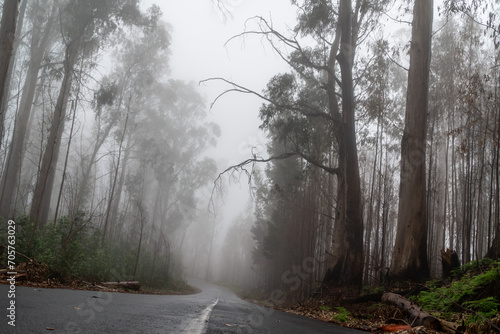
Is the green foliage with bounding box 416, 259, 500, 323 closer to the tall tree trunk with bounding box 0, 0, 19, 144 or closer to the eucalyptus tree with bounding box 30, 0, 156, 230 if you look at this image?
the tall tree trunk with bounding box 0, 0, 19, 144

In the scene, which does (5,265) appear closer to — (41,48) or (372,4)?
(372,4)

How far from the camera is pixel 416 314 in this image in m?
4.51

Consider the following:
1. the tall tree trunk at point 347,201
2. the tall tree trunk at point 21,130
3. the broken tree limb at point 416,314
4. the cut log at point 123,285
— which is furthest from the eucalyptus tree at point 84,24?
the broken tree limb at point 416,314

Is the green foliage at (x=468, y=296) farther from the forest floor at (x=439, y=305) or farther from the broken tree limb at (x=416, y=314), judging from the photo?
the broken tree limb at (x=416, y=314)

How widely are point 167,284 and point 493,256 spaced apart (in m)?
13.0

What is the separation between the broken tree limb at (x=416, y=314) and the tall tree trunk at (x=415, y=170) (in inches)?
77.9

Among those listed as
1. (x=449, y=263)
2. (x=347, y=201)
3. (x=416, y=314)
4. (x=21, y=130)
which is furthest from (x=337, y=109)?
(x=21, y=130)

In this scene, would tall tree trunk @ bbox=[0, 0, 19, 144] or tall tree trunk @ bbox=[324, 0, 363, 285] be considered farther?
tall tree trunk @ bbox=[324, 0, 363, 285]

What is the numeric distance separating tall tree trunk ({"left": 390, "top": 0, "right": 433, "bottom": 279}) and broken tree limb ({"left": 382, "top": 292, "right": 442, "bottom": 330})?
198 cm

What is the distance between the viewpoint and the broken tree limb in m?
3.98

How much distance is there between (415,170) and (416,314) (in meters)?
4.66

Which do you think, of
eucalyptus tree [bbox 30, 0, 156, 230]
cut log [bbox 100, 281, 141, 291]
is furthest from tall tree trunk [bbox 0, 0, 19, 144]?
eucalyptus tree [bbox 30, 0, 156, 230]

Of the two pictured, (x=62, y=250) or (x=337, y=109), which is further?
(x=337, y=109)

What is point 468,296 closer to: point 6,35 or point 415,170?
point 415,170
